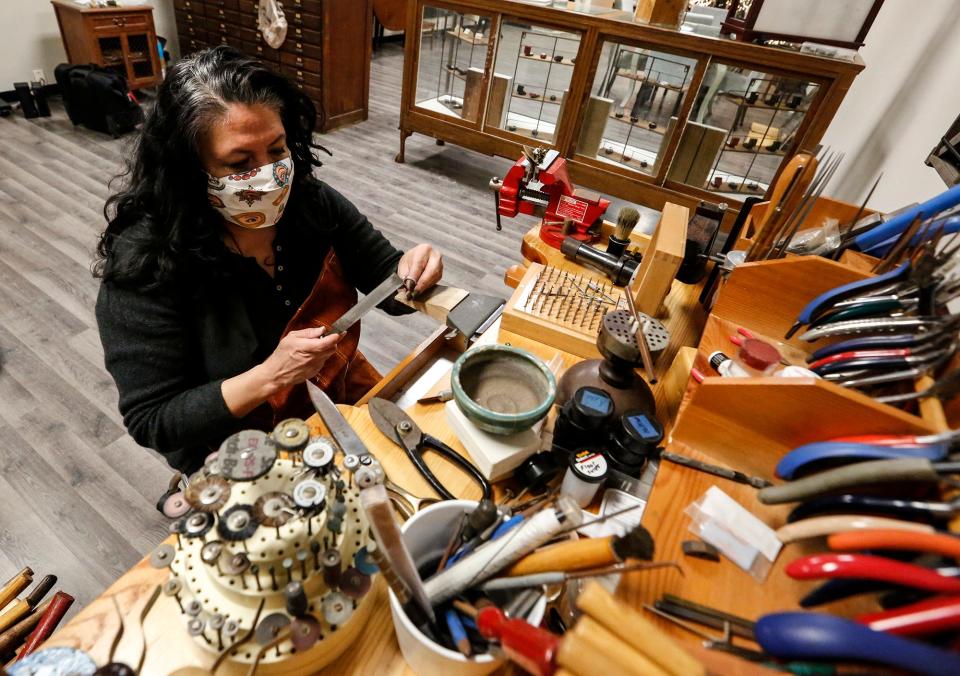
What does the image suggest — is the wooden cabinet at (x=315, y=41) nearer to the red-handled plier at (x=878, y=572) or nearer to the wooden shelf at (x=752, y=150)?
the wooden shelf at (x=752, y=150)

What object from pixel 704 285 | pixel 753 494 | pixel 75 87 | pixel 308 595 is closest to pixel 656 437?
pixel 753 494

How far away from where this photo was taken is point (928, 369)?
0.64m

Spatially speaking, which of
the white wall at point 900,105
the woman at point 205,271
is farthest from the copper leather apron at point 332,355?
the white wall at point 900,105

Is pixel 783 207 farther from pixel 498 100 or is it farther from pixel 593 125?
pixel 498 100

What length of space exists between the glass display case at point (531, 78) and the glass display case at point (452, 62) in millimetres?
132

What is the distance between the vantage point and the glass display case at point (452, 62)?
3.56 meters

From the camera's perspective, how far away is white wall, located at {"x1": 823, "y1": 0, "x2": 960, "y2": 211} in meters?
1.66

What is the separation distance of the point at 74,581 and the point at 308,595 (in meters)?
1.44

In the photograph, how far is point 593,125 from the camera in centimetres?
335

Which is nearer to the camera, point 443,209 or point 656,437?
point 656,437

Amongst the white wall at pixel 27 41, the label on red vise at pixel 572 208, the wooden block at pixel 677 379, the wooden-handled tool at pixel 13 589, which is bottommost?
the white wall at pixel 27 41

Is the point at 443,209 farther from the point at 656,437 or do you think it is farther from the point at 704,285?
the point at 656,437

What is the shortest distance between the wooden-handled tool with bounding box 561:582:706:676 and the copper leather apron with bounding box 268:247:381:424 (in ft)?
2.99

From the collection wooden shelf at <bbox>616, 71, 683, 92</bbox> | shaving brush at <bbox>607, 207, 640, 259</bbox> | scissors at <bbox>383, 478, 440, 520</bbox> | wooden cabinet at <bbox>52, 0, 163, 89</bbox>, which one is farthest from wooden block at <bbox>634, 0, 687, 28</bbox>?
wooden cabinet at <bbox>52, 0, 163, 89</bbox>
